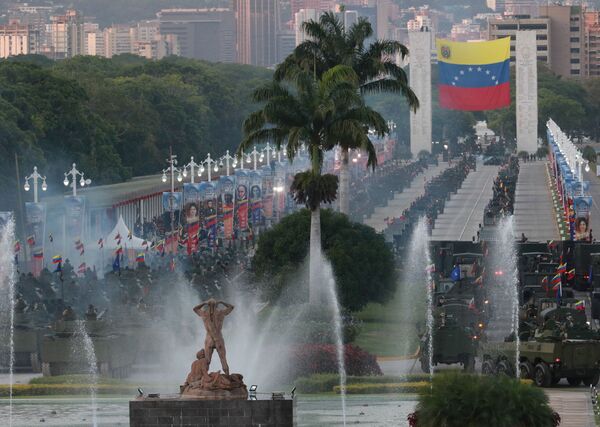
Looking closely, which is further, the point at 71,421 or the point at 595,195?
the point at 595,195

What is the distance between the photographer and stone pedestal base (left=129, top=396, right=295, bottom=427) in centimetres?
3606

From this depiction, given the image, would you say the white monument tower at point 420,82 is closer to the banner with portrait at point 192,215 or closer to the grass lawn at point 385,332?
the banner with portrait at point 192,215

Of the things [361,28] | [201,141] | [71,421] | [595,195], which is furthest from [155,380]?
[201,141]

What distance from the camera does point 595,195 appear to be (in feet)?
A: 440

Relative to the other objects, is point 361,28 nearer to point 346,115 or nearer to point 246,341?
point 346,115

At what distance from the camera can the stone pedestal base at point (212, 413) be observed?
1420 inches

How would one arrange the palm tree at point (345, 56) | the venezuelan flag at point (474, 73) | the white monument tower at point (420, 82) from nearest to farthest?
the palm tree at point (345, 56) → the venezuelan flag at point (474, 73) → the white monument tower at point (420, 82)

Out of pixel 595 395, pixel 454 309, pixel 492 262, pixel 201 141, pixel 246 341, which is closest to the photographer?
pixel 595 395

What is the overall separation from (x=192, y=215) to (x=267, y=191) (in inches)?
801

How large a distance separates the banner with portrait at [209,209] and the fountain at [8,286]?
19.7 metres

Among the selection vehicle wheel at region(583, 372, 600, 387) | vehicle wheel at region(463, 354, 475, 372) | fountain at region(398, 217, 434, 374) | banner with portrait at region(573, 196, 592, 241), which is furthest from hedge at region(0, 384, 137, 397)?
banner with portrait at region(573, 196, 592, 241)

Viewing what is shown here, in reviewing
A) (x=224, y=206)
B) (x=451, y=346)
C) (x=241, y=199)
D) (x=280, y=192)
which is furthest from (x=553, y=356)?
(x=280, y=192)

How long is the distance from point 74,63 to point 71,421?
504 ft

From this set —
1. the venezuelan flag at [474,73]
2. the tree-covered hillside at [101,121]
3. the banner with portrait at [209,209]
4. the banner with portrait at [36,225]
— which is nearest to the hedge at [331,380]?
the banner with portrait at [36,225]
